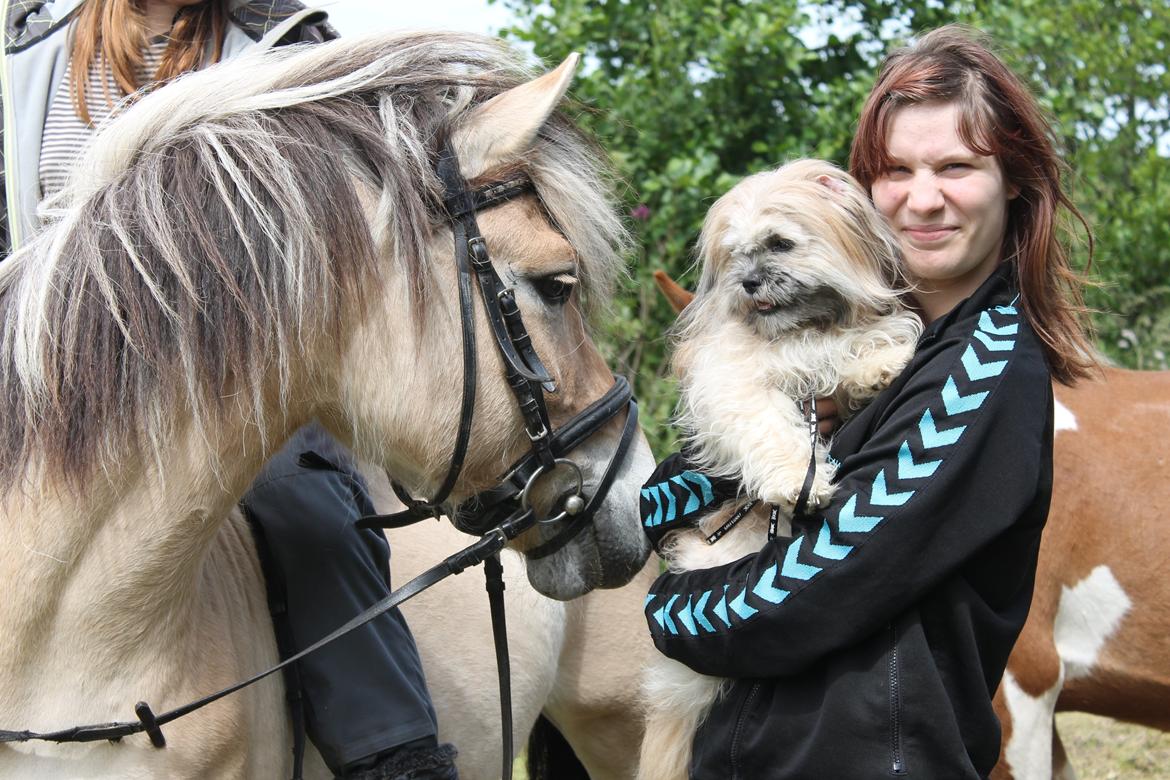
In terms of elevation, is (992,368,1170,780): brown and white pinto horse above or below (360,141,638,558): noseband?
below

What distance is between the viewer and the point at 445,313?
1.93 meters

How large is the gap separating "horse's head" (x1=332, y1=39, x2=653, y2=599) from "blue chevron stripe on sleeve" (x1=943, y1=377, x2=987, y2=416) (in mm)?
668

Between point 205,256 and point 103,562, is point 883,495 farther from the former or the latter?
point 103,562

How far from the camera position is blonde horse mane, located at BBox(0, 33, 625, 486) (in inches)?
71.3

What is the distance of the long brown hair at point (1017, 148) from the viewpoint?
1.91 meters

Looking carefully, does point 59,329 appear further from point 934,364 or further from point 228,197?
point 934,364

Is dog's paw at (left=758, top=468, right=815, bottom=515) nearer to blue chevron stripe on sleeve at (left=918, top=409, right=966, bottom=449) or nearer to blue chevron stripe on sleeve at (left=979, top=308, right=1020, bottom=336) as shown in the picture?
blue chevron stripe on sleeve at (left=918, top=409, right=966, bottom=449)

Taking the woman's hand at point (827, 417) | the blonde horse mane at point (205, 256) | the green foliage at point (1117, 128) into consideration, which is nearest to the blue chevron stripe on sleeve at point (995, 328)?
the woman's hand at point (827, 417)

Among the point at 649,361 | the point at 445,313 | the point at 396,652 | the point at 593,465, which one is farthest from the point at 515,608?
the point at 649,361

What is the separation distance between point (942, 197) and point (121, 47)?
172 centimetres

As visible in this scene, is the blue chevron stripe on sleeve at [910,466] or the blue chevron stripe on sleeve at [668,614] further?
the blue chevron stripe on sleeve at [668,614]

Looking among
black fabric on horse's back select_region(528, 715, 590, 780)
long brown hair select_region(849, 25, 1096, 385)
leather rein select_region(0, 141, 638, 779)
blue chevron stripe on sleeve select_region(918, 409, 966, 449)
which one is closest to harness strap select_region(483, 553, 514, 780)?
leather rein select_region(0, 141, 638, 779)

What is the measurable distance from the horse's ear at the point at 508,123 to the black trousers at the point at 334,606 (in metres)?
0.65

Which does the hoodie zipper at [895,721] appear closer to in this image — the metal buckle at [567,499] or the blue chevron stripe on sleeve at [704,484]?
the blue chevron stripe on sleeve at [704,484]
